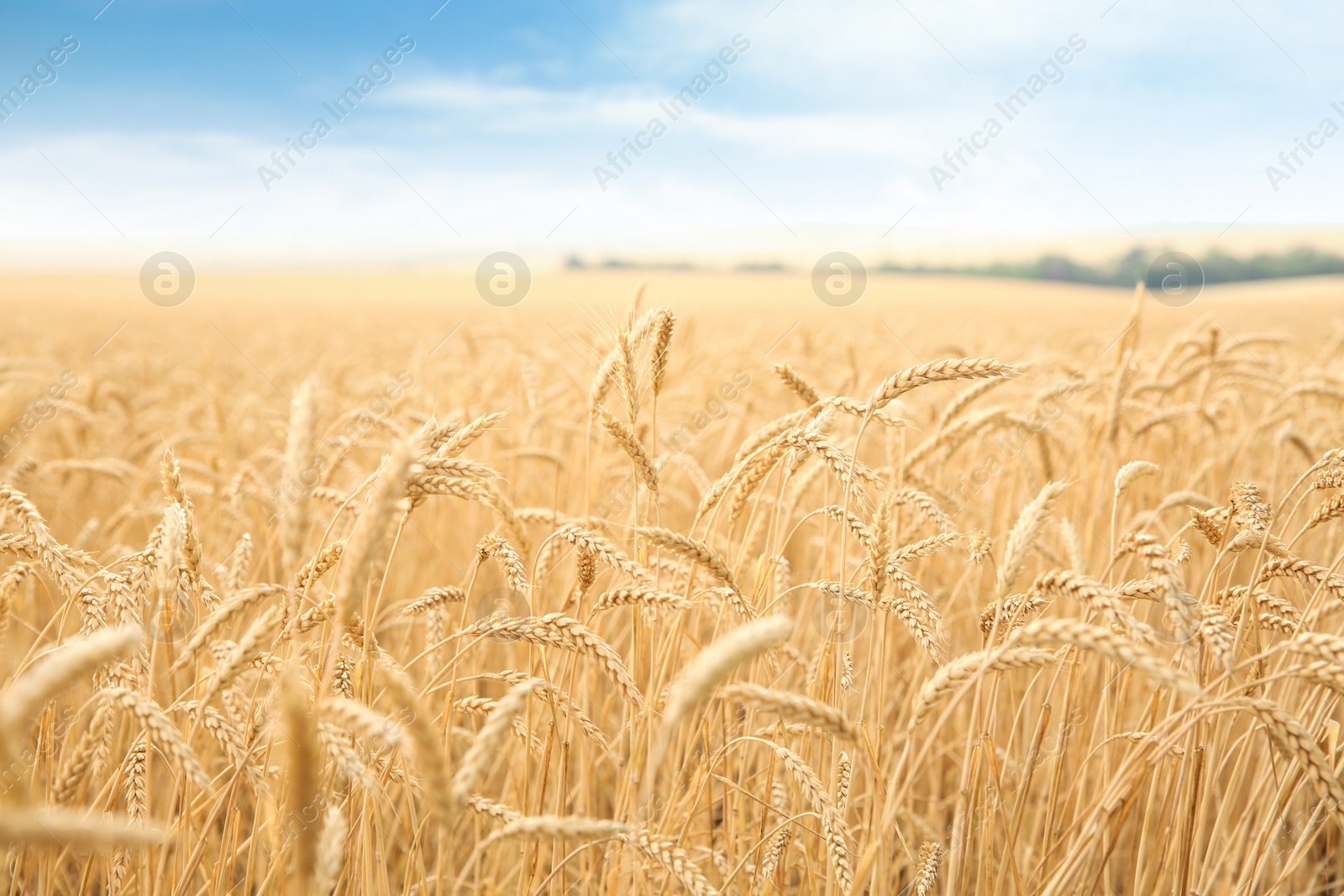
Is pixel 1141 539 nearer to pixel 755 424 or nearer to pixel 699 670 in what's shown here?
pixel 699 670

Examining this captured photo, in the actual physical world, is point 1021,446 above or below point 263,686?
above

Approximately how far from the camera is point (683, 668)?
2436mm

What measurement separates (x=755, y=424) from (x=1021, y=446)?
85.8 inches

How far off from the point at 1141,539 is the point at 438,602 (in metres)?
1.48

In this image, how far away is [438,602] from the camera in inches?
66.5

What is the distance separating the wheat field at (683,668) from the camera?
1186mm

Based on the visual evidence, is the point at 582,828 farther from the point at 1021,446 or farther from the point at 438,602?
the point at 1021,446

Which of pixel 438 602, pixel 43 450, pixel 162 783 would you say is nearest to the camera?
pixel 438 602

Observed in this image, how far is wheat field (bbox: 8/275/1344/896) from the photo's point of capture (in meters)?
1.19

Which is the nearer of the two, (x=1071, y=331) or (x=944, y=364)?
(x=944, y=364)

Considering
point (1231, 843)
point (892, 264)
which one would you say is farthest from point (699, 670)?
point (892, 264)

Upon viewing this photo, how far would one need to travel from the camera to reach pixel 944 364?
157 centimetres

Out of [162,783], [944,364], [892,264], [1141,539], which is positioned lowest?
[162,783]

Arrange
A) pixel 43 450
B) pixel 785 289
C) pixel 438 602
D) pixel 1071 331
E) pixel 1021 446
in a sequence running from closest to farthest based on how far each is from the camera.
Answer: pixel 438 602 → pixel 1021 446 → pixel 43 450 → pixel 1071 331 → pixel 785 289
